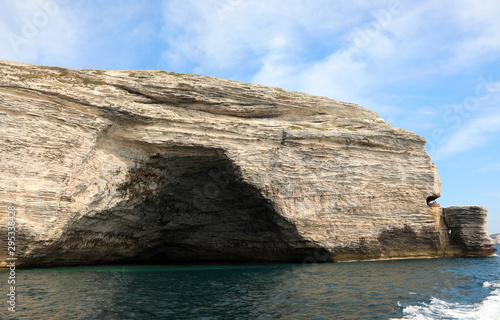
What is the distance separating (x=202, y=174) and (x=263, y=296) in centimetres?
1380

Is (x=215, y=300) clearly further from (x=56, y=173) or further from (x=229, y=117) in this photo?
(x=229, y=117)

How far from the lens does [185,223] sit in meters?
27.9

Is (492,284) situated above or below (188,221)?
below

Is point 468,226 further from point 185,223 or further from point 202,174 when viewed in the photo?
point 185,223

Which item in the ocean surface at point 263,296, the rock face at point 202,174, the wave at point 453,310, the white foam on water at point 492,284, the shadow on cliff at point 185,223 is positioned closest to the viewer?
the wave at point 453,310

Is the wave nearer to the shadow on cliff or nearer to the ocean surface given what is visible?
the ocean surface

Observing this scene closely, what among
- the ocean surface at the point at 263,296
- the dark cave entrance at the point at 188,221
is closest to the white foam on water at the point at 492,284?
the ocean surface at the point at 263,296

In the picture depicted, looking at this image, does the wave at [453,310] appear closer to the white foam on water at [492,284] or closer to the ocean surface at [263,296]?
the ocean surface at [263,296]

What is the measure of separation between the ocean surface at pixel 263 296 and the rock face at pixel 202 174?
200 inches

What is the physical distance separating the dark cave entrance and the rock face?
4.0 inches

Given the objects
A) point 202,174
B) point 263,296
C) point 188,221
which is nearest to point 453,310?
point 263,296

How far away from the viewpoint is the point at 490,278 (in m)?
17.0

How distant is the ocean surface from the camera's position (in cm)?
1055

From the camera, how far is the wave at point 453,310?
10.4m
